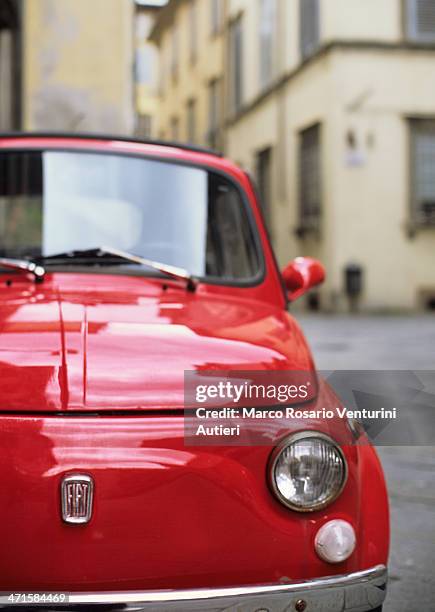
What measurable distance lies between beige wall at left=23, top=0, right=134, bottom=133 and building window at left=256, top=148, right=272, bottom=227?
314 inches

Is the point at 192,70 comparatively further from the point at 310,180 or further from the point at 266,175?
the point at 310,180

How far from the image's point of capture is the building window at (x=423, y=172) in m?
17.7

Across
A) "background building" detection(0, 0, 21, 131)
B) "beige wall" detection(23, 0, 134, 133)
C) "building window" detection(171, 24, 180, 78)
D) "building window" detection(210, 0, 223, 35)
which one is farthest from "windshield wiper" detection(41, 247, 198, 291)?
"building window" detection(171, 24, 180, 78)

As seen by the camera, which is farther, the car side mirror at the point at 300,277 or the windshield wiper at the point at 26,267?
the car side mirror at the point at 300,277

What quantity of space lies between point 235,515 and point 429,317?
578 inches

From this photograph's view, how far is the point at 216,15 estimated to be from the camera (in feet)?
85.6

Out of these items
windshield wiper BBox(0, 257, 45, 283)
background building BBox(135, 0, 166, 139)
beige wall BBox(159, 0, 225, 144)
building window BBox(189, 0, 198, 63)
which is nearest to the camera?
windshield wiper BBox(0, 257, 45, 283)

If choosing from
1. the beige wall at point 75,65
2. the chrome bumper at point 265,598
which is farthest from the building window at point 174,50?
the chrome bumper at point 265,598

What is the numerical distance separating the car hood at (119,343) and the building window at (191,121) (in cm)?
2701

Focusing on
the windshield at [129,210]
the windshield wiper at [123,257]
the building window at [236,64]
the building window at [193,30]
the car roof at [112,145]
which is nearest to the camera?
the windshield wiper at [123,257]

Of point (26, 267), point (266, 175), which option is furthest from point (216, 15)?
point (26, 267)

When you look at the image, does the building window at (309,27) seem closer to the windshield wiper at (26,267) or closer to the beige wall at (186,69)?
the beige wall at (186,69)

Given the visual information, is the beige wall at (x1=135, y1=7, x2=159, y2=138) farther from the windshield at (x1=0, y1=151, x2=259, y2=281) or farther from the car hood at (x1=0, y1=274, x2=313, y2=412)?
the car hood at (x1=0, y1=274, x2=313, y2=412)

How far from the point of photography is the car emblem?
186 centimetres
